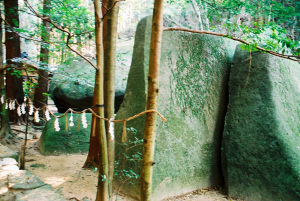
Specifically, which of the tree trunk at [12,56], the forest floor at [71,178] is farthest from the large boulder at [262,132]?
the tree trunk at [12,56]

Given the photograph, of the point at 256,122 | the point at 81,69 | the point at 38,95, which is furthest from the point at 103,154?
the point at 38,95

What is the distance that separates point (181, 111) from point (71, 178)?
2.20 meters

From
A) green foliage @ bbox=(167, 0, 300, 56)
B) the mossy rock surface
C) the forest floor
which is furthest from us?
the mossy rock surface

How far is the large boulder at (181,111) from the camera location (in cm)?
357

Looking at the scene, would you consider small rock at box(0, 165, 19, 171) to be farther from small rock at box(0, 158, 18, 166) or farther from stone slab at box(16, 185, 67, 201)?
A: stone slab at box(16, 185, 67, 201)

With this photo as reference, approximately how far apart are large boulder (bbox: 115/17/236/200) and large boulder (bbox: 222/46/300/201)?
1.08 feet

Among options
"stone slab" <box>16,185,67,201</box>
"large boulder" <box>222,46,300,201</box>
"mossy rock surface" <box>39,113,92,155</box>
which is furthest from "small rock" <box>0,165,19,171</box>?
"large boulder" <box>222,46,300,201</box>

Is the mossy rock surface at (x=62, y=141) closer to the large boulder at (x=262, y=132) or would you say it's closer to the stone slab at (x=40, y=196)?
the stone slab at (x=40, y=196)

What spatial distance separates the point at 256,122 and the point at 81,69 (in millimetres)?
5651

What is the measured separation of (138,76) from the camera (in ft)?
12.5

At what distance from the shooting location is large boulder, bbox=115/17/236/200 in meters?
3.57

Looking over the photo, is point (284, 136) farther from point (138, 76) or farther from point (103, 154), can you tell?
point (103, 154)

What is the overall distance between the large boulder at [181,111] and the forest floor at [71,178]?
7.1 inches

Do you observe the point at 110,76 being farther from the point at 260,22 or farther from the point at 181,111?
the point at 260,22
